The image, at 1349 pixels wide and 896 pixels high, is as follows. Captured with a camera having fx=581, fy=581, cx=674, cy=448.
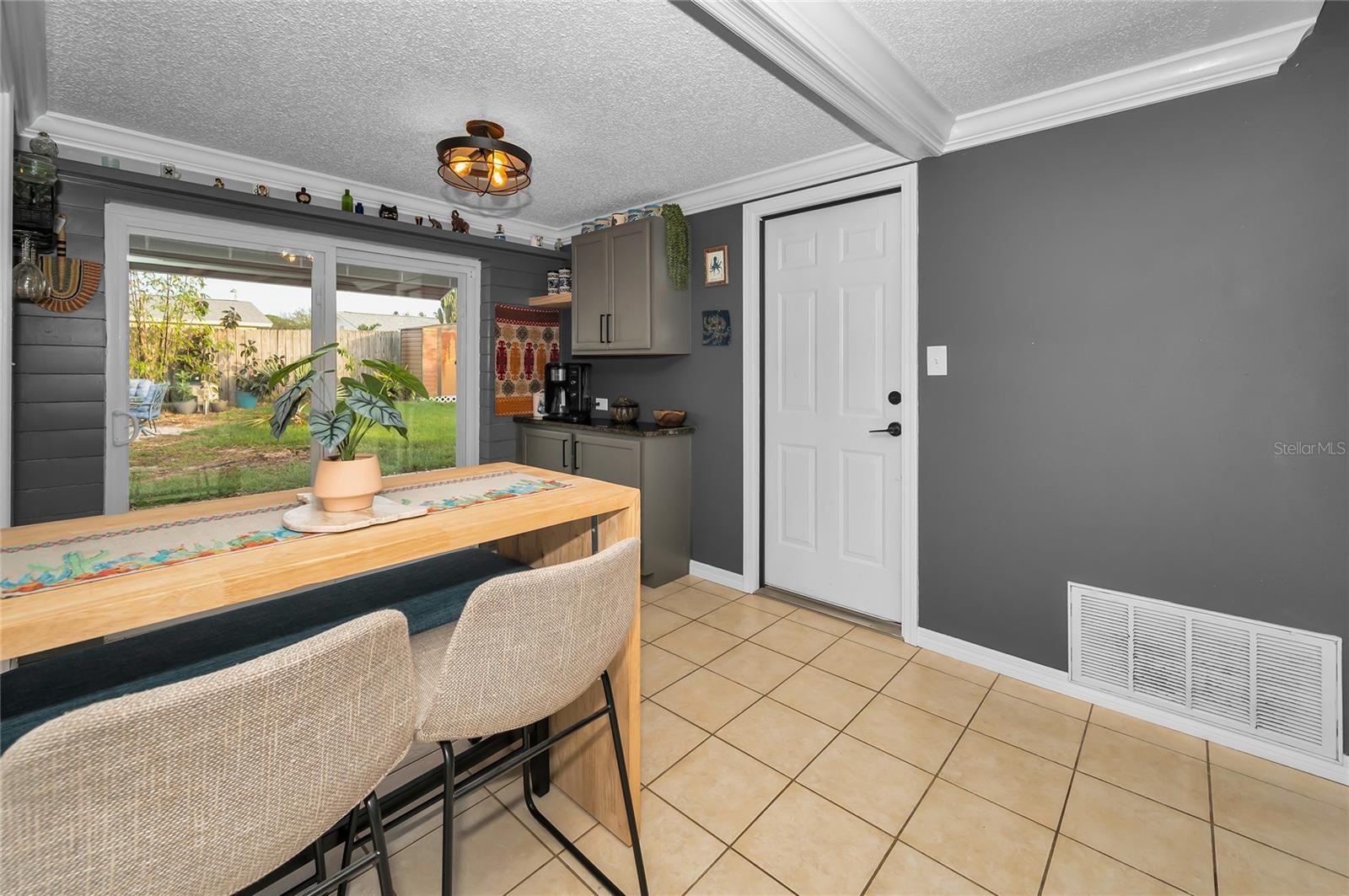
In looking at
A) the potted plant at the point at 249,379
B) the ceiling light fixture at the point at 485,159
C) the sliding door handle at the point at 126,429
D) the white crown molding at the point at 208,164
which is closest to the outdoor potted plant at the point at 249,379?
the potted plant at the point at 249,379

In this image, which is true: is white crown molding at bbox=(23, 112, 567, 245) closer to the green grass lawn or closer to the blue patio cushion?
the green grass lawn

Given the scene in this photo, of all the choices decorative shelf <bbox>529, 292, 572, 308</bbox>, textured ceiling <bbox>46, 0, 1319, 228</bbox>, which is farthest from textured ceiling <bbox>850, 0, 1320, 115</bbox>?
decorative shelf <bbox>529, 292, 572, 308</bbox>

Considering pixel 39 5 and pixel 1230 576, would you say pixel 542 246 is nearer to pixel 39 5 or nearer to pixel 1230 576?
pixel 39 5

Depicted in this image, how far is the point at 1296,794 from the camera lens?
72.7 inches

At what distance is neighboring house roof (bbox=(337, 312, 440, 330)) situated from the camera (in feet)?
11.8

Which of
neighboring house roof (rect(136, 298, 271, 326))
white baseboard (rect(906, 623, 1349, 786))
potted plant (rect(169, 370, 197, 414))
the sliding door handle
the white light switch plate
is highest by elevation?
neighboring house roof (rect(136, 298, 271, 326))

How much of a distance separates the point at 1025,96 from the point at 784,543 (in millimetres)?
2418

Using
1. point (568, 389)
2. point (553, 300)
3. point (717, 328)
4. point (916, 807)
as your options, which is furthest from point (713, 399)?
point (916, 807)

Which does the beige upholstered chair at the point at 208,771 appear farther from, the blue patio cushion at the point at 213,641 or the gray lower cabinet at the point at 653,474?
the gray lower cabinet at the point at 653,474

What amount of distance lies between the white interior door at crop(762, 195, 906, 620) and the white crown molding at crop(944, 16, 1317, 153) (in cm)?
50

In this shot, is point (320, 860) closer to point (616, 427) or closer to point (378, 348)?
point (616, 427)

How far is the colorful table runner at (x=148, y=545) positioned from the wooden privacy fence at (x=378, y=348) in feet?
6.11

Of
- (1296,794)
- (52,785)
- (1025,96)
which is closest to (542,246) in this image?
(1025,96)

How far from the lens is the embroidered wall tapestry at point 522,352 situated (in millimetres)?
4254
